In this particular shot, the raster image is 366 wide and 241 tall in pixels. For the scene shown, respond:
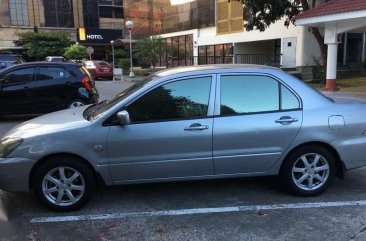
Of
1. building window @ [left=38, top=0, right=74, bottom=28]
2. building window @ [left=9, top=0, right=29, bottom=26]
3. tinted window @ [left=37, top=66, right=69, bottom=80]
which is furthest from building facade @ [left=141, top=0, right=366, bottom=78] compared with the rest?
building window @ [left=9, top=0, right=29, bottom=26]

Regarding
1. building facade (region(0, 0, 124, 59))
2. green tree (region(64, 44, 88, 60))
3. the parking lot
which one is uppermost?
building facade (region(0, 0, 124, 59))

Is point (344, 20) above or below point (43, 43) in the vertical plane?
below

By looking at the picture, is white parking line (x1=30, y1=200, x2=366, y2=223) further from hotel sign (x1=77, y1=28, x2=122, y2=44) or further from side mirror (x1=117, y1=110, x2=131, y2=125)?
hotel sign (x1=77, y1=28, x2=122, y2=44)

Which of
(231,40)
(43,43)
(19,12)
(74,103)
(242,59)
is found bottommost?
(74,103)

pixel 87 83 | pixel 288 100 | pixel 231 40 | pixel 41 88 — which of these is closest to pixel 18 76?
pixel 41 88

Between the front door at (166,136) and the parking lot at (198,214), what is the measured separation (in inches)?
15.8

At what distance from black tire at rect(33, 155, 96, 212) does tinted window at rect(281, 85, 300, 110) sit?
235 centimetres

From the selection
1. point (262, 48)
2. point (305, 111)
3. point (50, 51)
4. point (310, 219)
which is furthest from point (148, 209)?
point (50, 51)

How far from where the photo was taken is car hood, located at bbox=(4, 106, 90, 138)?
475 centimetres

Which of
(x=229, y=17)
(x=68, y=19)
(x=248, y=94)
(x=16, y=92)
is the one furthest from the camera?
(x=68, y=19)

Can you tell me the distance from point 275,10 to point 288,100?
16.4 meters

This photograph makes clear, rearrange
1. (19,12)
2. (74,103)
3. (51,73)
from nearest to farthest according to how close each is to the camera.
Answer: (51,73), (74,103), (19,12)

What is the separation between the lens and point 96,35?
54.7 meters

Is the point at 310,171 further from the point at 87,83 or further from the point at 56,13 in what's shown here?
the point at 56,13
